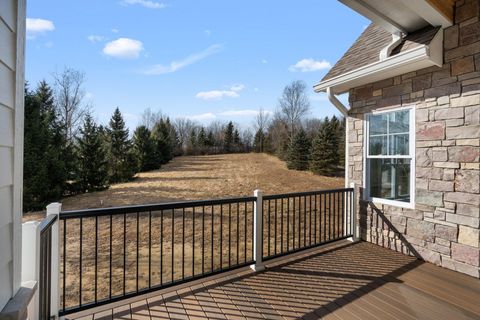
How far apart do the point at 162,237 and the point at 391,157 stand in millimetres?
3374

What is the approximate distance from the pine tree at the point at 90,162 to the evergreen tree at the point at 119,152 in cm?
282

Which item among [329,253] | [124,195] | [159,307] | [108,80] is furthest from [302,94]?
[159,307]

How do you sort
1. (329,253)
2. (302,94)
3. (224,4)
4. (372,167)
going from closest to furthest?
(329,253) < (372,167) < (224,4) < (302,94)

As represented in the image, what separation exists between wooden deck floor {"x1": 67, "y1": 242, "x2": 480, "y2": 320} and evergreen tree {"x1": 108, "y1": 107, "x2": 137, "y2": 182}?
15136 millimetres

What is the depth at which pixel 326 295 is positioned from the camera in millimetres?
2570

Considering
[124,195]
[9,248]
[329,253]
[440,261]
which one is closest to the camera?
[9,248]

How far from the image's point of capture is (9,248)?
97 cm

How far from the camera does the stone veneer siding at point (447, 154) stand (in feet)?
9.51

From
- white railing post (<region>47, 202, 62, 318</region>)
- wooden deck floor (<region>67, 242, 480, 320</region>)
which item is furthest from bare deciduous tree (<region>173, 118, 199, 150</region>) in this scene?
white railing post (<region>47, 202, 62, 318</region>)

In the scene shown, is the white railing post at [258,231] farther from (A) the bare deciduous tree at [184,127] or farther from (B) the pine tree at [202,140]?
(A) the bare deciduous tree at [184,127]

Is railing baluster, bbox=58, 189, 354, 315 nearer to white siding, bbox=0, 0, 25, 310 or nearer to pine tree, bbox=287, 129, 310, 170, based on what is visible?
white siding, bbox=0, 0, 25, 310

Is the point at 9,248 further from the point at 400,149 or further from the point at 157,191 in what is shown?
the point at 157,191

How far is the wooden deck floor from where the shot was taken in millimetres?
2268

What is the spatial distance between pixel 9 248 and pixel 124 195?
423 inches
